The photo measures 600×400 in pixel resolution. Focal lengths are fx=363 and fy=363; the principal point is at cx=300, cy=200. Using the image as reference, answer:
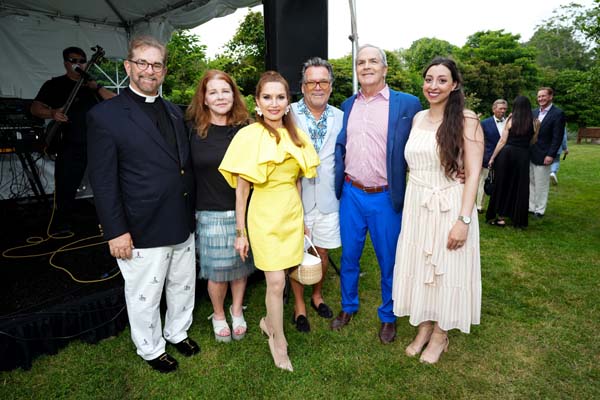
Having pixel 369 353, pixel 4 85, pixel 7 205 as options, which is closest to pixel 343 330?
pixel 369 353

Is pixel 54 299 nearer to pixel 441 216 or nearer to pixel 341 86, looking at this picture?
pixel 441 216

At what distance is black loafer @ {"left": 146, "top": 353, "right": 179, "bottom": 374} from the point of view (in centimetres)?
234

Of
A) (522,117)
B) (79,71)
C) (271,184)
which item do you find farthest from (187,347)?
(522,117)

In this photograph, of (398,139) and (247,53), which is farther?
(247,53)

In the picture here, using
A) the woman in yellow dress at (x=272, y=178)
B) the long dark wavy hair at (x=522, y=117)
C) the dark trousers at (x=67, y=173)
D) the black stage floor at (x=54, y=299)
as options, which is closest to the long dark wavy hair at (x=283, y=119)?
the woman in yellow dress at (x=272, y=178)

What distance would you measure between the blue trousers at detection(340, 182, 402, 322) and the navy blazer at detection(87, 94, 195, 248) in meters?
1.14

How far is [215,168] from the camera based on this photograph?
2.34 metres

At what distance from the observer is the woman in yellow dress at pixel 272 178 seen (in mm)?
2080

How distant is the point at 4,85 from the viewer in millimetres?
5586

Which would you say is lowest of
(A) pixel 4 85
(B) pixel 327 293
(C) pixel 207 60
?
(B) pixel 327 293

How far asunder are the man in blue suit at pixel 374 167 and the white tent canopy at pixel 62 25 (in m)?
3.40

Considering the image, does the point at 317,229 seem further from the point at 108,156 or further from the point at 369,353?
the point at 108,156

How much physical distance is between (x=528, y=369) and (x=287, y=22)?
121 inches

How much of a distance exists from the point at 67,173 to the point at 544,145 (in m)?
6.68
